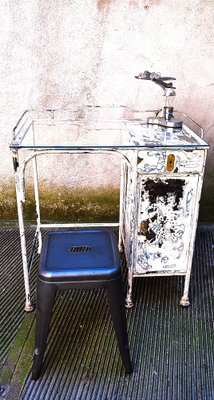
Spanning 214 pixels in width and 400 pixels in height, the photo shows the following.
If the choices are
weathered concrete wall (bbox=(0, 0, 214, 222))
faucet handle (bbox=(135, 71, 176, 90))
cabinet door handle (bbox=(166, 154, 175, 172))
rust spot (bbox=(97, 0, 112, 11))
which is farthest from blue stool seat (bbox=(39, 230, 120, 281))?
rust spot (bbox=(97, 0, 112, 11))

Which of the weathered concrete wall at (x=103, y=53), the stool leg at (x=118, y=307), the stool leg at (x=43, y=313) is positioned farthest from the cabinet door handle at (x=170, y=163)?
the weathered concrete wall at (x=103, y=53)

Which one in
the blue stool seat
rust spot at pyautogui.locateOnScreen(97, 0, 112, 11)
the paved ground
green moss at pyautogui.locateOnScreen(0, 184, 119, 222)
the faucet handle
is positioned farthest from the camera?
green moss at pyautogui.locateOnScreen(0, 184, 119, 222)

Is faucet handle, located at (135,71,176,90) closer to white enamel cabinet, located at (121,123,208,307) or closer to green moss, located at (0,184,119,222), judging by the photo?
white enamel cabinet, located at (121,123,208,307)

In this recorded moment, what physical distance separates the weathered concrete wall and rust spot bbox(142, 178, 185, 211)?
107 cm

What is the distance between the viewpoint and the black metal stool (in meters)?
1.75

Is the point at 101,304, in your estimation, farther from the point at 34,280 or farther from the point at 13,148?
the point at 13,148

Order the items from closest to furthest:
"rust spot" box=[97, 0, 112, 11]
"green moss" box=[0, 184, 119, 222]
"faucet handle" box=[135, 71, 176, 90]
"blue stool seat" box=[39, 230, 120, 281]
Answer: "blue stool seat" box=[39, 230, 120, 281] → "faucet handle" box=[135, 71, 176, 90] → "rust spot" box=[97, 0, 112, 11] → "green moss" box=[0, 184, 119, 222]

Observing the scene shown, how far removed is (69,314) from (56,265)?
68 cm

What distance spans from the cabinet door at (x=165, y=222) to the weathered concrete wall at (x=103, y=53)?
108cm

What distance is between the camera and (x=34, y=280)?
265 centimetres

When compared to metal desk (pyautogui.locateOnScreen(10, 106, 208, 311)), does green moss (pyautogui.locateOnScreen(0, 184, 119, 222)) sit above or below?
below

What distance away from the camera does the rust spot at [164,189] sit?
6.86 feet

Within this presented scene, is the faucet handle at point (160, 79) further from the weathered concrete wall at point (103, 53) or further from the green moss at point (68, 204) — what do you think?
the green moss at point (68, 204)

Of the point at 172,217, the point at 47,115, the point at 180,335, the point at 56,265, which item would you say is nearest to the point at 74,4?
the point at 47,115
